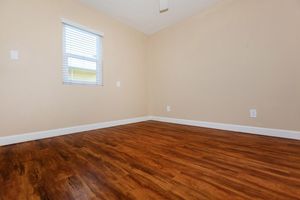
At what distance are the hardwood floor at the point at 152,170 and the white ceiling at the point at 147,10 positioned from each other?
2.45 m

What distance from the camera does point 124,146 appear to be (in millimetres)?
1769

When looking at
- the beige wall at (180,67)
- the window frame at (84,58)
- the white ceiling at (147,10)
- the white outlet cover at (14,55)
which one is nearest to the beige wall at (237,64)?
the beige wall at (180,67)

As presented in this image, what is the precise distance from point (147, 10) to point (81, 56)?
157 cm

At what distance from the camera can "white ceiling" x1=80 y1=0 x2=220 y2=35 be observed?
8.55 ft

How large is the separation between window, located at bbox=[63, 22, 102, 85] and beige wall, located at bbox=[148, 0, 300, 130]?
1560mm

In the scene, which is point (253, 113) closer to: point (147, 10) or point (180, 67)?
point (180, 67)

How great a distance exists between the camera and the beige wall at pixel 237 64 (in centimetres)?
200

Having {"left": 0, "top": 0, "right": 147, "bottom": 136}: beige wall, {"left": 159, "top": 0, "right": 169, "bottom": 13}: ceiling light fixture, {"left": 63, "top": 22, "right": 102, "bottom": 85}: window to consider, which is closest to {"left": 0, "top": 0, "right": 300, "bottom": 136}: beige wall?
{"left": 0, "top": 0, "right": 147, "bottom": 136}: beige wall

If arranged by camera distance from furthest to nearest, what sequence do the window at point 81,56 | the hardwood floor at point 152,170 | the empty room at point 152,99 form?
the window at point 81,56, the empty room at point 152,99, the hardwood floor at point 152,170

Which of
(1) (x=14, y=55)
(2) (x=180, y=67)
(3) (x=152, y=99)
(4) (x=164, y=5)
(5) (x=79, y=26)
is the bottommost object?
(3) (x=152, y=99)

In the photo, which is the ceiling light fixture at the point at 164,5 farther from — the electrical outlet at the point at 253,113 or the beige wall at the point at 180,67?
the electrical outlet at the point at 253,113

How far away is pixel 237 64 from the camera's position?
95.3 inches

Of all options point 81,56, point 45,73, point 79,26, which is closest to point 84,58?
point 81,56

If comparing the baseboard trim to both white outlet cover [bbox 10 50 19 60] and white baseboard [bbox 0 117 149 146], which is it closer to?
white baseboard [bbox 0 117 149 146]
